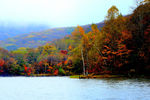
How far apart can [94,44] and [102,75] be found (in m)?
8.31

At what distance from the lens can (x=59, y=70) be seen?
85.1m

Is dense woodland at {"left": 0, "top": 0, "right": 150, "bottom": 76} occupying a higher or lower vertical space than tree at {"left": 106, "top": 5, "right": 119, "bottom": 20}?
lower

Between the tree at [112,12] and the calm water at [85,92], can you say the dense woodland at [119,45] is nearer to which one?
the tree at [112,12]

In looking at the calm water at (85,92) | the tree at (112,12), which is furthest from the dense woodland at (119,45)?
the calm water at (85,92)

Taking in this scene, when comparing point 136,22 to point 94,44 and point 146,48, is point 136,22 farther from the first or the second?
point 94,44

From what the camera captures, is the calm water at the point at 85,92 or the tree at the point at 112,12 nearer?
the calm water at the point at 85,92

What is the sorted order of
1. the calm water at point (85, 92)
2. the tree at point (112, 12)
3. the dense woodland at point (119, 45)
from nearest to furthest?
the calm water at point (85, 92) → the dense woodland at point (119, 45) → the tree at point (112, 12)

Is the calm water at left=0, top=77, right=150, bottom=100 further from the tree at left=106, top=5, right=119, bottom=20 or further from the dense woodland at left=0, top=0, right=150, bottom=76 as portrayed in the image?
the tree at left=106, top=5, right=119, bottom=20

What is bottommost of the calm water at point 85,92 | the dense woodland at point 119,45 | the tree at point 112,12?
the calm water at point 85,92

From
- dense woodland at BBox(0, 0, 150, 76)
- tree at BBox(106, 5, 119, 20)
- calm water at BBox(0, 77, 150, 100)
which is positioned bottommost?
calm water at BBox(0, 77, 150, 100)

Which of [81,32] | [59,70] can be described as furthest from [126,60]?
[59,70]

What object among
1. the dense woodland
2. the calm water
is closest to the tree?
A: the dense woodland

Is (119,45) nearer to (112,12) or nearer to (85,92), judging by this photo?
(112,12)

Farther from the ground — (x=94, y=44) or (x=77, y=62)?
(x=94, y=44)
